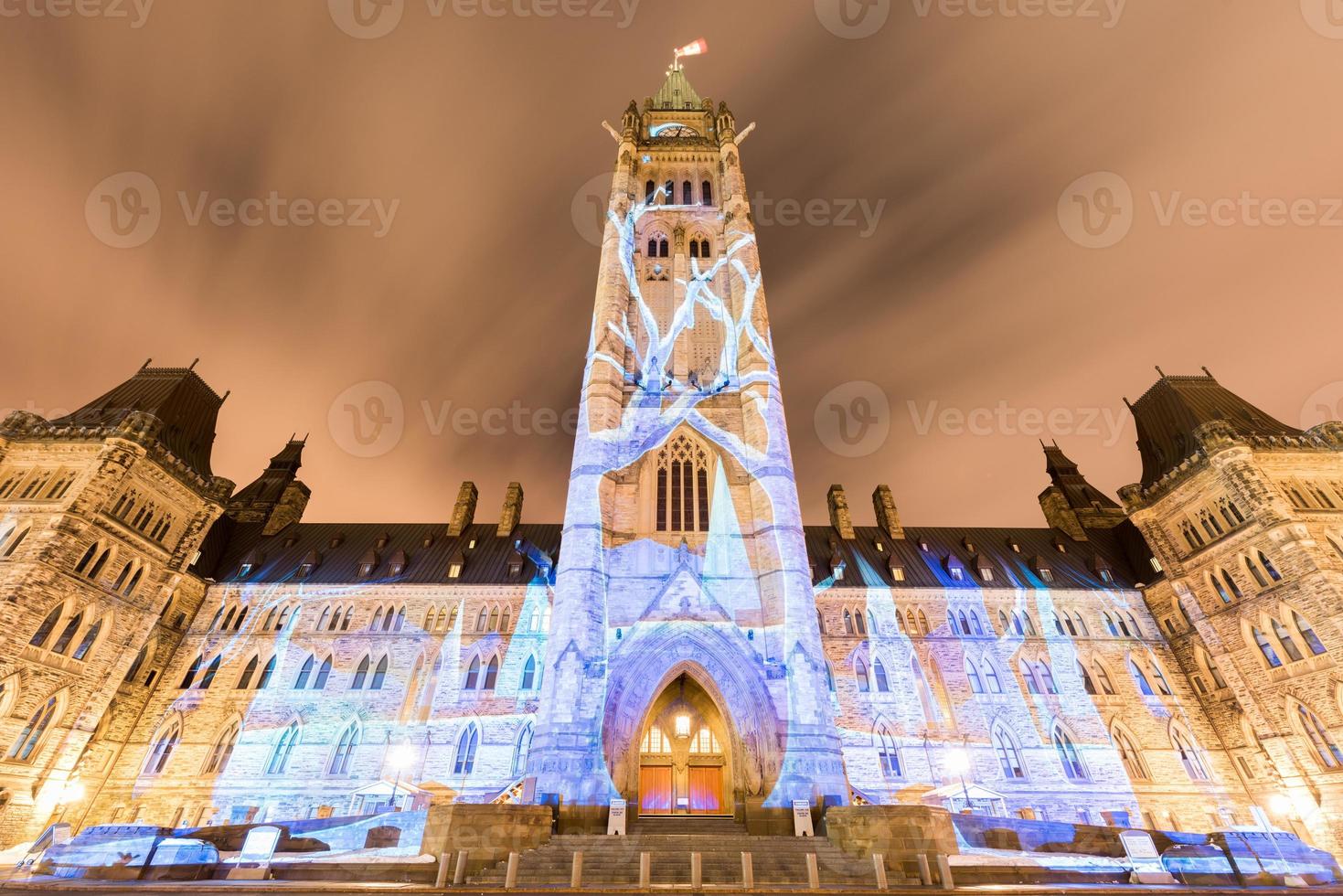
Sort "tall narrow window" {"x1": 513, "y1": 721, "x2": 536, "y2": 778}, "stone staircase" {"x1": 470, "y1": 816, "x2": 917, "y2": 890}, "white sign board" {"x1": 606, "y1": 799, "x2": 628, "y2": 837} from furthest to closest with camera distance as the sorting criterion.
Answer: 1. "tall narrow window" {"x1": 513, "y1": 721, "x2": 536, "y2": 778}
2. "white sign board" {"x1": 606, "y1": 799, "x2": 628, "y2": 837}
3. "stone staircase" {"x1": 470, "y1": 816, "x2": 917, "y2": 890}

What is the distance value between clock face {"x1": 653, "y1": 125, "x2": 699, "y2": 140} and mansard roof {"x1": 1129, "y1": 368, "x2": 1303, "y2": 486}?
31.2 m

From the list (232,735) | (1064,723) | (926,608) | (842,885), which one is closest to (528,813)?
(842,885)

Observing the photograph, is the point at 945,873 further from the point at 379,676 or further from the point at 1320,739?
the point at 379,676

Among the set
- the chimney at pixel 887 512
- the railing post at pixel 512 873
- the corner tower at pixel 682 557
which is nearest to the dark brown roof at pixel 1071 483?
the chimney at pixel 887 512

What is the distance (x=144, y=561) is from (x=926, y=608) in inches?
1459

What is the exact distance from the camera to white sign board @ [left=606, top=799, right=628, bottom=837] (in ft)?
50.6

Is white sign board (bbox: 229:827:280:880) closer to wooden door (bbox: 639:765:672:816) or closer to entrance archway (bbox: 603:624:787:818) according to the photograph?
entrance archway (bbox: 603:624:787:818)

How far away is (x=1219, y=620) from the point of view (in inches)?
1004

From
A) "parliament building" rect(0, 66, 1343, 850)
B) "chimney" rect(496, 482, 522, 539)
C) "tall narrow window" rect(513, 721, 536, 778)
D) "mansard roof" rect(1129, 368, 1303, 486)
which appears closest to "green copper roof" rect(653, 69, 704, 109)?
"parliament building" rect(0, 66, 1343, 850)

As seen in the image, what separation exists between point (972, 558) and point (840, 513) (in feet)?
25.6

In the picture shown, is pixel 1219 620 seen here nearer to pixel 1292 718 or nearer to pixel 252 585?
pixel 1292 718

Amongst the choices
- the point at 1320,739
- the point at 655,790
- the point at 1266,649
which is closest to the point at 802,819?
the point at 655,790

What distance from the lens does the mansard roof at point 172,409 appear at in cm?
2695

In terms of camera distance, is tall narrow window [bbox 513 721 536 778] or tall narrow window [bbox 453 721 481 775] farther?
tall narrow window [bbox 453 721 481 775]
